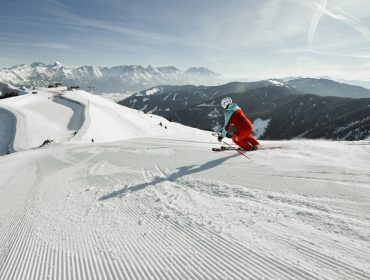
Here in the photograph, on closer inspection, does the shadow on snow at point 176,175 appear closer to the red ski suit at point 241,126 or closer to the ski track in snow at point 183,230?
the ski track in snow at point 183,230

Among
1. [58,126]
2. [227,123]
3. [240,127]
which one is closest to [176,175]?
[227,123]

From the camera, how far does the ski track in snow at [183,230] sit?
13.6ft

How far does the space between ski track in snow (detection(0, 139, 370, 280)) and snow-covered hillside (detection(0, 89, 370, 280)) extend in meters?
0.02

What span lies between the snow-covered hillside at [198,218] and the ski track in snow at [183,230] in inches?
0.9

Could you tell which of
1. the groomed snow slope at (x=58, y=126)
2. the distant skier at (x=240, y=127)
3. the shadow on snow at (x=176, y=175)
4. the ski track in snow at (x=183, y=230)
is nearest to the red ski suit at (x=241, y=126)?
the distant skier at (x=240, y=127)

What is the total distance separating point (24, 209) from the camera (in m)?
7.82

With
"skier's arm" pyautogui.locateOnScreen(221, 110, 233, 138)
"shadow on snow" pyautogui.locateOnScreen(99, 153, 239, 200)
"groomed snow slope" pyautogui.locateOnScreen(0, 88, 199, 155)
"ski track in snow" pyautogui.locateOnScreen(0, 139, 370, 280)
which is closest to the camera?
"ski track in snow" pyautogui.locateOnScreen(0, 139, 370, 280)

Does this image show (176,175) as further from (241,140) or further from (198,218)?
(241,140)

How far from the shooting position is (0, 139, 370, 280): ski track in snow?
4.14 m

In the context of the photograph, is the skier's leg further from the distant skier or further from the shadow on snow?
the shadow on snow

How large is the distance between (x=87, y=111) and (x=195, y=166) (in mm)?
53174

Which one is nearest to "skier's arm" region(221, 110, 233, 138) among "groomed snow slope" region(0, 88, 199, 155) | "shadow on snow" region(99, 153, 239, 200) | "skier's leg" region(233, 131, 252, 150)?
"skier's leg" region(233, 131, 252, 150)

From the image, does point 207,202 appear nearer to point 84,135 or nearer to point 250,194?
point 250,194

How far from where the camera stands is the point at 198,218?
5852 millimetres
